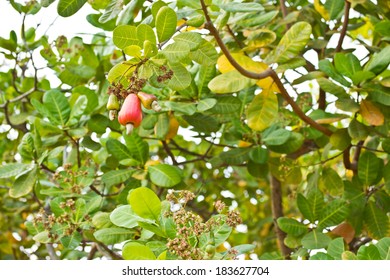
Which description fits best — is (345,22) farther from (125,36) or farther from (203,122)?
(125,36)

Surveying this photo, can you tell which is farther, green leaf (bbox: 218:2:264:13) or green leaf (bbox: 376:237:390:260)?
green leaf (bbox: 218:2:264:13)

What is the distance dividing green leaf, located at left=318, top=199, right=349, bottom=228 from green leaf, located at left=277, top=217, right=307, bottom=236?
5 centimetres

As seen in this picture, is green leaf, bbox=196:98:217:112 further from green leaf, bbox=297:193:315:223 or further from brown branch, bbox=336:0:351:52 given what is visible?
brown branch, bbox=336:0:351:52

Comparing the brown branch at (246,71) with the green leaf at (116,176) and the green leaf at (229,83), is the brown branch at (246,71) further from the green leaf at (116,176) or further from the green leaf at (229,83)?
the green leaf at (116,176)

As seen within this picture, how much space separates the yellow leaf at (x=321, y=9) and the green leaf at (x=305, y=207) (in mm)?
635

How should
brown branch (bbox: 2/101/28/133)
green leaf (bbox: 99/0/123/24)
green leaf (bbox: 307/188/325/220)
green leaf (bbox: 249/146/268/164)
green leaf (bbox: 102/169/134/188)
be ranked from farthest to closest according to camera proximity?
brown branch (bbox: 2/101/28/133), green leaf (bbox: 249/146/268/164), green leaf (bbox: 102/169/134/188), green leaf (bbox: 307/188/325/220), green leaf (bbox: 99/0/123/24)

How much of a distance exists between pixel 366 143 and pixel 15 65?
3.87 ft

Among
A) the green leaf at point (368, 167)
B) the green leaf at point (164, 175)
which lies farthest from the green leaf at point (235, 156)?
the green leaf at point (368, 167)

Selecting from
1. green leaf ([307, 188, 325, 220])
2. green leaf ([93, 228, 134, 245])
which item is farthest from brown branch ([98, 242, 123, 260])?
green leaf ([307, 188, 325, 220])

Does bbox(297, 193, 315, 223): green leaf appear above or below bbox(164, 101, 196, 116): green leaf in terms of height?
below

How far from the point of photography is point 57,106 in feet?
6.75

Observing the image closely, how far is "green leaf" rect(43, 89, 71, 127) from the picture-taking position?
205cm

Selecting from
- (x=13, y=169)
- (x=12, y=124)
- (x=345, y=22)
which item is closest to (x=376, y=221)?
(x=345, y=22)
